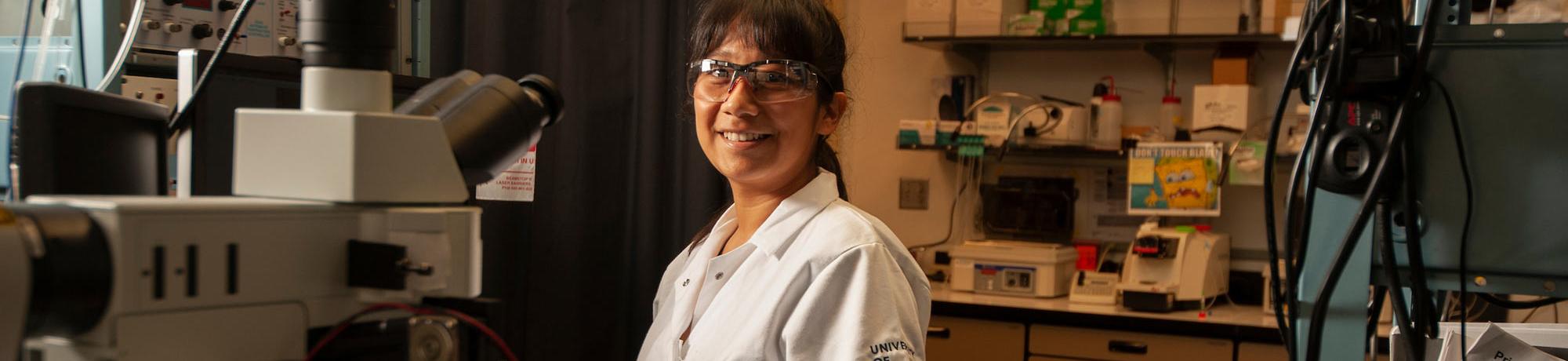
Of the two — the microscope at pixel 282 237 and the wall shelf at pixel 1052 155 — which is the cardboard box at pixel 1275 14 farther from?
the microscope at pixel 282 237

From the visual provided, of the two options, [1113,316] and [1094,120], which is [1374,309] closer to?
[1113,316]

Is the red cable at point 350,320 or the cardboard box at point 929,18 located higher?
the cardboard box at point 929,18

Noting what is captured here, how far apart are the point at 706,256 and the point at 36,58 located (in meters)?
0.99

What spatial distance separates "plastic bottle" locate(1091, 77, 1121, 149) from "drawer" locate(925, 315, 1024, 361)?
2.60ft

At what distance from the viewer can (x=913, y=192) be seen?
4.38m

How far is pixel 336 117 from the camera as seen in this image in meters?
0.63

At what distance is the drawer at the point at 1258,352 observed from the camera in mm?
3203

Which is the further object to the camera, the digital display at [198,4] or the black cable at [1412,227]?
the digital display at [198,4]

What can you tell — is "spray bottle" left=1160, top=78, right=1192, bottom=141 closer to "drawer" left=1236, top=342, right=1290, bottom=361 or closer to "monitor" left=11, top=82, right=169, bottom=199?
"drawer" left=1236, top=342, right=1290, bottom=361

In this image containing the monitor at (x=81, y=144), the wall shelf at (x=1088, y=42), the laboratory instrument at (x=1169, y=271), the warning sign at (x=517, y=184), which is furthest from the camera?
the wall shelf at (x=1088, y=42)

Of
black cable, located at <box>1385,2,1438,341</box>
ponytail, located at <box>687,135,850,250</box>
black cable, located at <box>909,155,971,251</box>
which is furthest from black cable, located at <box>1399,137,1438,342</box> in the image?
black cable, located at <box>909,155,971,251</box>

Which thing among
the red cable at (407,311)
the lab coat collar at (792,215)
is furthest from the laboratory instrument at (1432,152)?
the red cable at (407,311)

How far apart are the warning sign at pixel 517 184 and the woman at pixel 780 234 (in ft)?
2.83

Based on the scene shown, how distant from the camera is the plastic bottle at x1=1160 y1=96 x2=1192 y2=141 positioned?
12.7 ft
